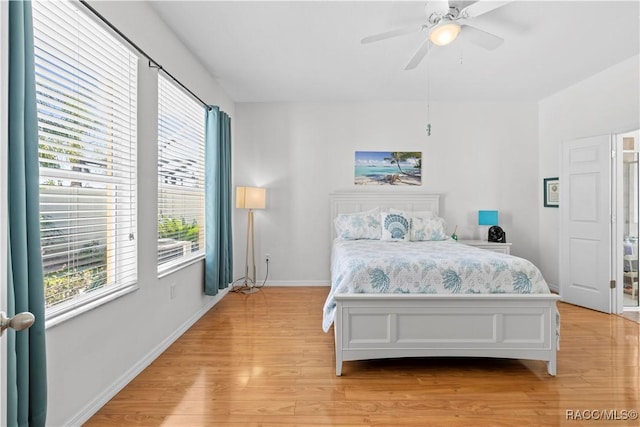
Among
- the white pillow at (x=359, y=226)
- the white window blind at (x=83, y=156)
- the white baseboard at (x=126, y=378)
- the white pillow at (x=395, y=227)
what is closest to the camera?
the white window blind at (x=83, y=156)

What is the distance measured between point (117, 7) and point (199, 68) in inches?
55.2

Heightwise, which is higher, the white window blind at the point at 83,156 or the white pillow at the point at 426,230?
the white window blind at the point at 83,156

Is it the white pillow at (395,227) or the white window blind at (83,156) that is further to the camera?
the white pillow at (395,227)

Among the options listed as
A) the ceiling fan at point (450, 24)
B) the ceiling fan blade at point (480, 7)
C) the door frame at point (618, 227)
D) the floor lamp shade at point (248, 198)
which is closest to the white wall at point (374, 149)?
the floor lamp shade at point (248, 198)

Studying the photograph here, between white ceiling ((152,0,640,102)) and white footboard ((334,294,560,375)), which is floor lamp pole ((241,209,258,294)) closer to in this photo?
white ceiling ((152,0,640,102))

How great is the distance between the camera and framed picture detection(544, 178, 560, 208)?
444 cm

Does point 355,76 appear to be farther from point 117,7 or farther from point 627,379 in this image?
point 627,379

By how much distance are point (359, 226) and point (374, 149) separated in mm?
1300

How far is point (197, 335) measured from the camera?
9.84 feet

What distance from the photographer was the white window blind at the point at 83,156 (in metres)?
1.61

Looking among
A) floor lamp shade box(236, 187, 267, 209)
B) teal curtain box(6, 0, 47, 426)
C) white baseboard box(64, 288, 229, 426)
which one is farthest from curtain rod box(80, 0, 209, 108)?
white baseboard box(64, 288, 229, 426)

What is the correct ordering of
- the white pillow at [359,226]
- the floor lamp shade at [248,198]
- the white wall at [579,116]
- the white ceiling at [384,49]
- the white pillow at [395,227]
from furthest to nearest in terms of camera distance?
the floor lamp shade at [248,198] → the white pillow at [359,226] → the white pillow at [395,227] → the white wall at [579,116] → the white ceiling at [384,49]

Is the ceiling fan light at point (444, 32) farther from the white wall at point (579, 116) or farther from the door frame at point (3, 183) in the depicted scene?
the white wall at point (579, 116)

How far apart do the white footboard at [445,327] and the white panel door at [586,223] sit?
2.05 meters
